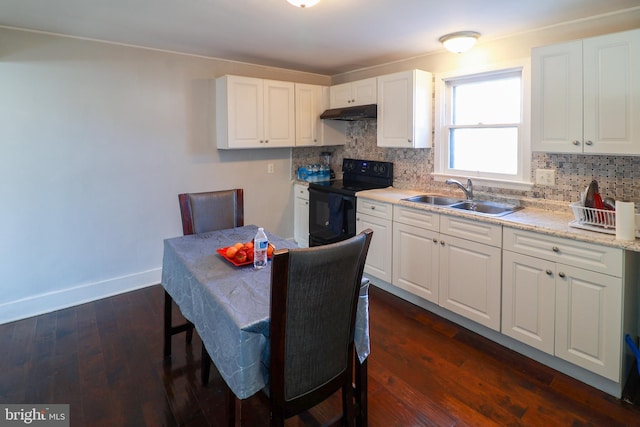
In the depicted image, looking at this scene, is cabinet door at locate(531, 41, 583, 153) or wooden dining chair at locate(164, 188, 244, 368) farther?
wooden dining chair at locate(164, 188, 244, 368)

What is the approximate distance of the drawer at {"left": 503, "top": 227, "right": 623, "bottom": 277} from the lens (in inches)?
77.1

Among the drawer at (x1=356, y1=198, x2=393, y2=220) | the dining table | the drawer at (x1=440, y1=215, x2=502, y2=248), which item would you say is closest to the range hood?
the drawer at (x1=356, y1=198, x2=393, y2=220)

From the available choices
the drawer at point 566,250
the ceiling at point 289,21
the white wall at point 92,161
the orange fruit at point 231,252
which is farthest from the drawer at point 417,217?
the white wall at point 92,161

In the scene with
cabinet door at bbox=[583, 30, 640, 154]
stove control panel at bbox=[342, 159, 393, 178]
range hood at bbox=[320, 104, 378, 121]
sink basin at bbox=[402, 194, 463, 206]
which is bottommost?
sink basin at bbox=[402, 194, 463, 206]

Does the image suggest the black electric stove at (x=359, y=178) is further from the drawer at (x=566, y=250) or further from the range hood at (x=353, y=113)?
the drawer at (x=566, y=250)

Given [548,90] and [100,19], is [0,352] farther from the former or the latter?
[548,90]

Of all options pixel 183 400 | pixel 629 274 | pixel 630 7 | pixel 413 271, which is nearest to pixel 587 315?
pixel 629 274

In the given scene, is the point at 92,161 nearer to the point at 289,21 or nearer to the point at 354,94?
the point at 289,21

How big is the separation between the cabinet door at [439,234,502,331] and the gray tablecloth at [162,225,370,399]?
1.25 metres

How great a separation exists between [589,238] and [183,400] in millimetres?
2393

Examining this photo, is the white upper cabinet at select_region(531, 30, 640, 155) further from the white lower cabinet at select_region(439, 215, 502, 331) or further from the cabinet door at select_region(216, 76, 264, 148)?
the cabinet door at select_region(216, 76, 264, 148)

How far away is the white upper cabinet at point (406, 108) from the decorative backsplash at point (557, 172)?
0.28 meters

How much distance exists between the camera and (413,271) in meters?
3.09

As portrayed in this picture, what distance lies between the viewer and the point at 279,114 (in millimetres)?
3941
